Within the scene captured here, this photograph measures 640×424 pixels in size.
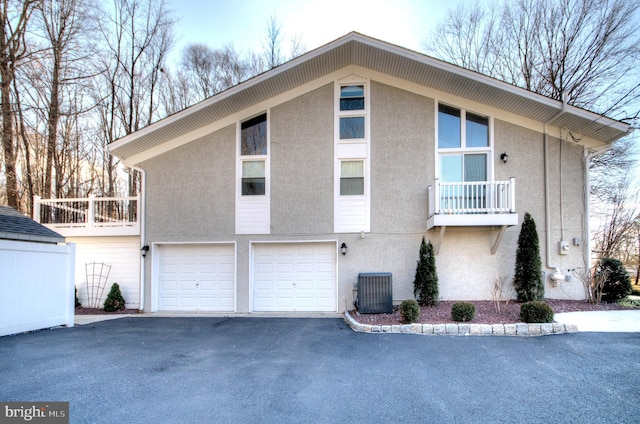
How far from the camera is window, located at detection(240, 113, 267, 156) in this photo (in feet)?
30.3

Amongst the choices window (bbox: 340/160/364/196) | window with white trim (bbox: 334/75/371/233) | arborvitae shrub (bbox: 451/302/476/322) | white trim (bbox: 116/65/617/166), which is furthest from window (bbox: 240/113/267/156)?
arborvitae shrub (bbox: 451/302/476/322)

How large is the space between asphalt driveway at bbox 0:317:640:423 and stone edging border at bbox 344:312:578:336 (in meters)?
0.25

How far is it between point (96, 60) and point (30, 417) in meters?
14.2

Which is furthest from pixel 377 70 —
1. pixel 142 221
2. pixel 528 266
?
pixel 142 221

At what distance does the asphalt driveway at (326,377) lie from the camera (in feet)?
10.7

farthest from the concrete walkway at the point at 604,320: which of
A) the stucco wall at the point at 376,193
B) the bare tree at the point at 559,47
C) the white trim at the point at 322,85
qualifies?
the bare tree at the point at 559,47

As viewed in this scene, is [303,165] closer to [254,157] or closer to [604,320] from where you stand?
[254,157]

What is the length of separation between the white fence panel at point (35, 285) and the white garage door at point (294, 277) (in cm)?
452

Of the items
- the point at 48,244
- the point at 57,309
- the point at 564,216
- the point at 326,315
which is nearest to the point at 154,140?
the point at 48,244

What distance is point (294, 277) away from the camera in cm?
904

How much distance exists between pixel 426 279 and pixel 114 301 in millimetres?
9010

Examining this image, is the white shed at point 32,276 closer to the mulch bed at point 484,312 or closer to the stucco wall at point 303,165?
the stucco wall at point 303,165

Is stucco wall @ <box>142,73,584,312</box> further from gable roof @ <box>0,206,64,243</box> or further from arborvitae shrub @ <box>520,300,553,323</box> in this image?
gable roof @ <box>0,206,64,243</box>

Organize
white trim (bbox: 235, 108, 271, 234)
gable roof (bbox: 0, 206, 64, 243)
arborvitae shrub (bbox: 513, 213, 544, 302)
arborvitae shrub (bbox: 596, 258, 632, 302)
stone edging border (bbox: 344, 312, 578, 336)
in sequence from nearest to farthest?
stone edging border (bbox: 344, 312, 578, 336) < gable roof (bbox: 0, 206, 64, 243) < arborvitae shrub (bbox: 513, 213, 544, 302) < arborvitae shrub (bbox: 596, 258, 632, 302) < white trim (bbox: 235, 108, 271, 234)
